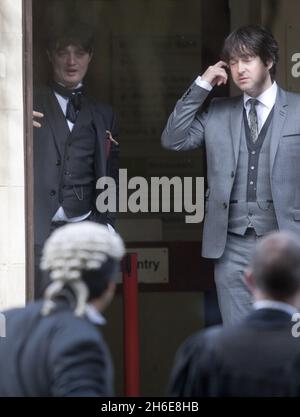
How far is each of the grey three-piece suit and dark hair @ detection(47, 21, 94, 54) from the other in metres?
0.65

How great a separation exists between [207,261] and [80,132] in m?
1.36

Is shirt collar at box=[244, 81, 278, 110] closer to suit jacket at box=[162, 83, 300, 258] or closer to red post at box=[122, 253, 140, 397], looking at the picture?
suit jacket at box=[162, 83, 300, 258]

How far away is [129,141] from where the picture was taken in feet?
27.2

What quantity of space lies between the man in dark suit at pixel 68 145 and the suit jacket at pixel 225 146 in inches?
16.4

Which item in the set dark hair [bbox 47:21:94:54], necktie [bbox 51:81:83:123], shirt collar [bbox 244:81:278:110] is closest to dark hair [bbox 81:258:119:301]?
shirt collar [bbox 244:81:278:110]

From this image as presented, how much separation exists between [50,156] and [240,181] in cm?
96

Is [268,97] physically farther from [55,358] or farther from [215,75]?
[55,358]

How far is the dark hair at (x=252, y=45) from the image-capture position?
678cm

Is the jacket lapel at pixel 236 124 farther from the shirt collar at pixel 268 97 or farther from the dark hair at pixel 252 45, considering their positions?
the dark hair at pixel 252 45

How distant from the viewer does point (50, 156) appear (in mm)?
7059

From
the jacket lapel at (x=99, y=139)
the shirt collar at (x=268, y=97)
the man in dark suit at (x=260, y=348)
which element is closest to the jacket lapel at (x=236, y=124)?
the shirt collar at (x=268, y=97)

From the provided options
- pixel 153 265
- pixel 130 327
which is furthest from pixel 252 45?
pixel 153 265
